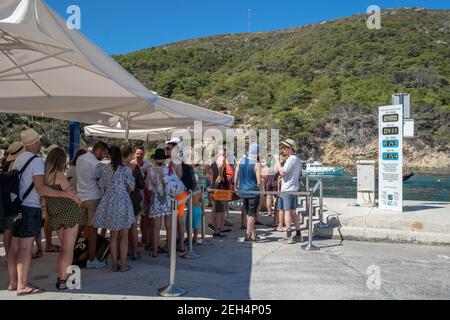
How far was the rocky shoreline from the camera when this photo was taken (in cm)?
6669

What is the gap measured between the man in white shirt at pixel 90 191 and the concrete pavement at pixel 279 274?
0.27 metres

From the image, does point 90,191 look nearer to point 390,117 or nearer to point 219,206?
point 219,206

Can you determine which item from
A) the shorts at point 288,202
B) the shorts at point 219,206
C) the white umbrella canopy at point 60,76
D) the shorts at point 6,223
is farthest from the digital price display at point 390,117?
the shorts at point 6,223

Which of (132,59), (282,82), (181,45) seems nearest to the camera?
(282,82)

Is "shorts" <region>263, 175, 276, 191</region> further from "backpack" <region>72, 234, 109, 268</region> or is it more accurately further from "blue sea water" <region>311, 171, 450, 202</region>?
"blue sea water" <region>311, 171, 450, 202</region>

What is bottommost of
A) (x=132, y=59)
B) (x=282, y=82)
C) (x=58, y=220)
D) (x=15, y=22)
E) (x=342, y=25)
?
(x=58, y=220)

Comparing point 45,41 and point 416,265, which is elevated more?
point 45,41

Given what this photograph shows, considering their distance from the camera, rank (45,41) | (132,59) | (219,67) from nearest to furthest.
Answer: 1. (45,41)
2. (219,67)
3. (132,59)

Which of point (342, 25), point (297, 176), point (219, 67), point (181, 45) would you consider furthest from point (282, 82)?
point (297, 176)

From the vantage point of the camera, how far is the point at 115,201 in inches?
195

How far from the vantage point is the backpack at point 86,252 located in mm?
5277
